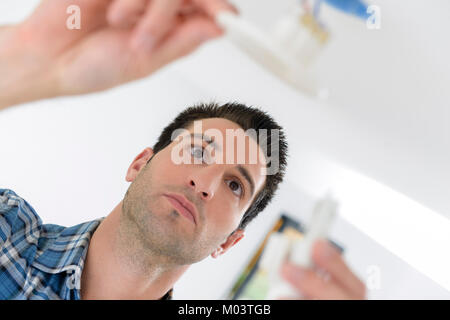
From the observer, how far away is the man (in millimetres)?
326

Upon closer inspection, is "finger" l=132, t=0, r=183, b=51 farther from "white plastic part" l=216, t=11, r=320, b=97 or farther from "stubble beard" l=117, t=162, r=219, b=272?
"stubble beard" l=117, t=162, r=219, b=272

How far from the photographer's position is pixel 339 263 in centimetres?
33

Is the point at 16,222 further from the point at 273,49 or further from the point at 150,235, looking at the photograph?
the point at 273,49

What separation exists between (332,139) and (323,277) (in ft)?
0.94

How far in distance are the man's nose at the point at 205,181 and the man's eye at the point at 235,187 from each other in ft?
0.09

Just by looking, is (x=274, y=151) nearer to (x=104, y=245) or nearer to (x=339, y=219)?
(x=339, y=219)

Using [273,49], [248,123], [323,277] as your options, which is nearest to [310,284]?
[323,277]

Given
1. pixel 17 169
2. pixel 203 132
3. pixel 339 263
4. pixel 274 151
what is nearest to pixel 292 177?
pixel 274 151

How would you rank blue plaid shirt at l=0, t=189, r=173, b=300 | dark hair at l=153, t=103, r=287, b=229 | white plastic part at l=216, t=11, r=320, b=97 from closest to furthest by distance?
white plastic part at l=216, t=11, r=320, b=97, blue plaid shirt at l=0, t=189, r=173, b=300, dark hair at l=153, t=103, r=287, b=229

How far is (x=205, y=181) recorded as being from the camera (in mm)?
504

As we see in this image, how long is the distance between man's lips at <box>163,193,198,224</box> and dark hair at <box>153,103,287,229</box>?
12cm

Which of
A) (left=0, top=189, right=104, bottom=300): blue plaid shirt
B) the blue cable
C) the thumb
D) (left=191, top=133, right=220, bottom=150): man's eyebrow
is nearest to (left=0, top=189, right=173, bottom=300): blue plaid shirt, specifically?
(left=0, top=189, right=104, bottom=300): blue plaid shirt
